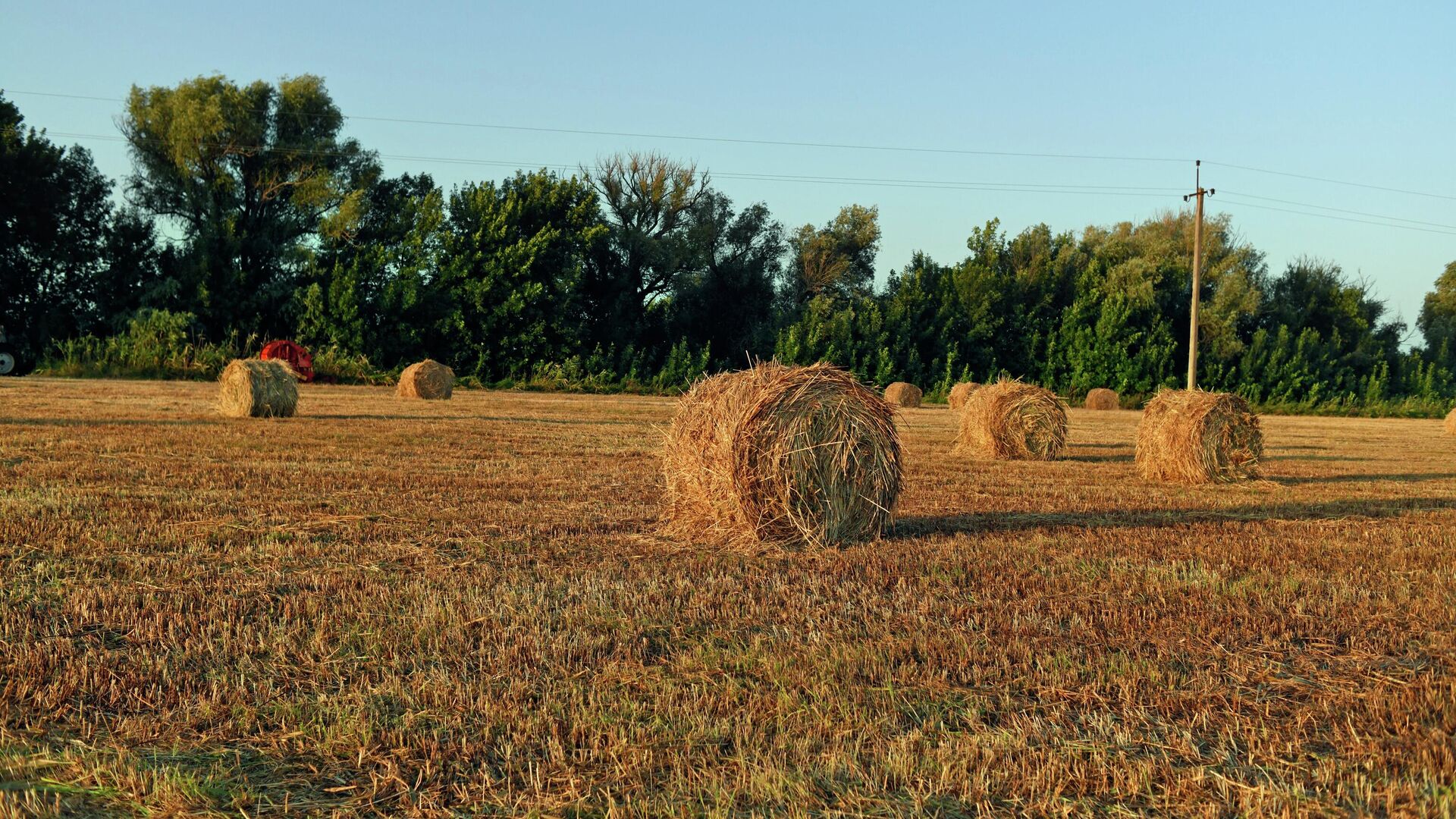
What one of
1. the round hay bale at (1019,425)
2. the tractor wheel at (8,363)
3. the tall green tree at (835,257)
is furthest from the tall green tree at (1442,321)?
the tractor wheel at (8,363)

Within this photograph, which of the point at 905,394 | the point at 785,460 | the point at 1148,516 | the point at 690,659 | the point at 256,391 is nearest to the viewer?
the point at 690,659

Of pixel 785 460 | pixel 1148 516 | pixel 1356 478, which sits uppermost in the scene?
pixel 785 460

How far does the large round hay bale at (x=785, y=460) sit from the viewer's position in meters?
8.02

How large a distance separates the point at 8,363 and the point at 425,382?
52.2 ft

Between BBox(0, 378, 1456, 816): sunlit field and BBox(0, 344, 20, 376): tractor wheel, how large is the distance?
28800 mm

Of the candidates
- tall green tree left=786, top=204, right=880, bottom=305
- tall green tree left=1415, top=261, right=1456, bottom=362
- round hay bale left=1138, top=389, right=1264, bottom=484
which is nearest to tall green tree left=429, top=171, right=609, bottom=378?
tall green tree left=786, top=204, right=880, bottom=305

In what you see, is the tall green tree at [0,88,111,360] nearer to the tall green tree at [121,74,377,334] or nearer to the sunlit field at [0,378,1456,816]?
the tall green tree at [121,74,377,334]

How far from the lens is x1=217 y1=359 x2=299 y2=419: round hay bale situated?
18312 millimetres

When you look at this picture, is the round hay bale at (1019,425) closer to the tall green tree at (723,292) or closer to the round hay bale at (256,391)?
the round hay bale at (256,391)

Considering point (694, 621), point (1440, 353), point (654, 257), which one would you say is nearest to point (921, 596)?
point (694, 621)

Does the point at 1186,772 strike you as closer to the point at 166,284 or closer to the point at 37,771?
the point at 37,771

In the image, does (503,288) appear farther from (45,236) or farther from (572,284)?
(45,236)

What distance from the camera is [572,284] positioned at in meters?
Result: 42.4

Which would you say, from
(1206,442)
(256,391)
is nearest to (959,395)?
(1206,442)
